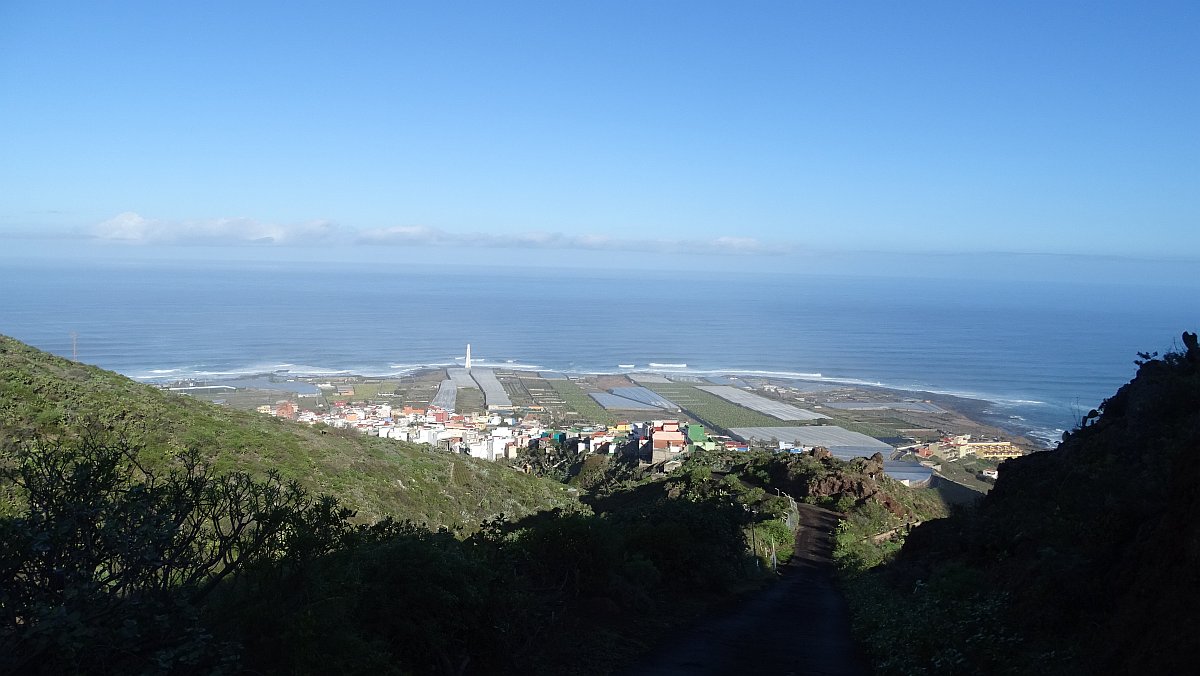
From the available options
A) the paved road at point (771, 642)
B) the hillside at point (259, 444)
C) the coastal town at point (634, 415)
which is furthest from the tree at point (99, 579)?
the coastal town at point (634, 415)

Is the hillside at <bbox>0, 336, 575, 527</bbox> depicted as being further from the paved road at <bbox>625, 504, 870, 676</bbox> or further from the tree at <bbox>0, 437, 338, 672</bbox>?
the tree at <bbox>0, 437, 338, 672</bbox>

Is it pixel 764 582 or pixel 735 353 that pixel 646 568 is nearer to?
pixel 764 582

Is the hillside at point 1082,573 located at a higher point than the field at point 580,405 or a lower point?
higher

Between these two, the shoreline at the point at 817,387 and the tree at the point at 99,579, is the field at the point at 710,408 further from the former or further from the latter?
the tree at the point at 99,579

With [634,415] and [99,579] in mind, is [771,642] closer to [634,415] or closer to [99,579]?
[99,579]

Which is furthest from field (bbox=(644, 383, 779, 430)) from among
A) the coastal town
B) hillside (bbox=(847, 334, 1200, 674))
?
hillside (bbox=(847, 334, 1200, 674))

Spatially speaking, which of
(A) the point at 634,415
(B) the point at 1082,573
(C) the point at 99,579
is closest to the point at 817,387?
(A) the point at 634,415
